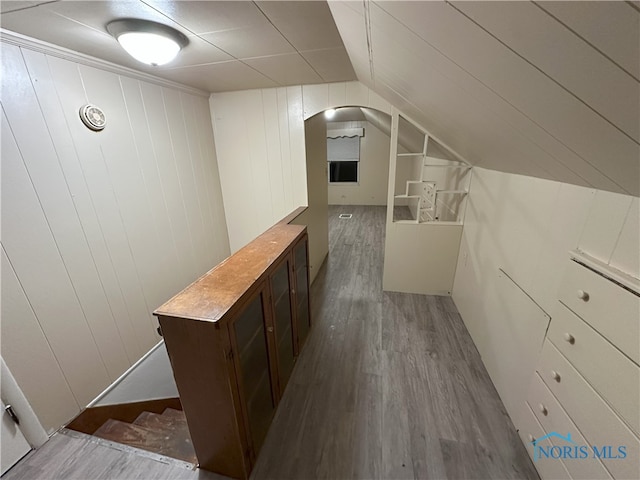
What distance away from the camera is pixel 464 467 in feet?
4.44

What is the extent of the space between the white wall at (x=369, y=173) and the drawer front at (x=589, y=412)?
6.34 metres

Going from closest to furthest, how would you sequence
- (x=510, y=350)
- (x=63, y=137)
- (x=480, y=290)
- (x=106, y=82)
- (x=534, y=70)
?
1. (x=534, y=70)
2. (x=63, y=137)
3. (x=510, y=350)
4. (x=106, y=82)
5. (x=480, y=290)

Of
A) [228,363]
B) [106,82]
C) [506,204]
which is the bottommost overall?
[228,363]

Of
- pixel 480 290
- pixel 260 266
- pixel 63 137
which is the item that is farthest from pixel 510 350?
pixel 63 137

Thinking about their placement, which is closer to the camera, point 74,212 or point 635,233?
point 635,233

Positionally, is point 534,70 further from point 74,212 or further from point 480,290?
point 74,212

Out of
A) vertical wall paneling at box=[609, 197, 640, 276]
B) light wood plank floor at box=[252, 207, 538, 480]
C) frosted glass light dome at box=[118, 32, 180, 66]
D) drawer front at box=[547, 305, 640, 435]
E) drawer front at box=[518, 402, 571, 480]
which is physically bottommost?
light wood plank floor at box=[252, 207, 538, 480]

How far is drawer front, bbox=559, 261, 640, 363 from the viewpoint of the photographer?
85cm

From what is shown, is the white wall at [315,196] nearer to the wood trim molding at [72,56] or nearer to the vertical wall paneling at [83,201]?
the wood trim molding at [72,56]

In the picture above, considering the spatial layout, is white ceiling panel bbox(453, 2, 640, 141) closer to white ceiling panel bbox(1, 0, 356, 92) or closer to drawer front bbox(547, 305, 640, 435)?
drawer front bbox(547, 305, 640, 435)

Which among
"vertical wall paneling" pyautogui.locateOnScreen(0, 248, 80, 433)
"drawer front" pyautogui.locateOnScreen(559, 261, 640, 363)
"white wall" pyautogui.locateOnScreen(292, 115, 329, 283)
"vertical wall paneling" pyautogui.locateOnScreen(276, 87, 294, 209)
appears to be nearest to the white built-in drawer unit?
"drawer front" pyautogui.locateOnScreen(559, 261, 640, 363)

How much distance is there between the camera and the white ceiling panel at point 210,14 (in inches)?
44.4

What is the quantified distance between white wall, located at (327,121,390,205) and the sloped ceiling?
5986 millimetres

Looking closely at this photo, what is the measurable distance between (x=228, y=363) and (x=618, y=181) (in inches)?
61.3
